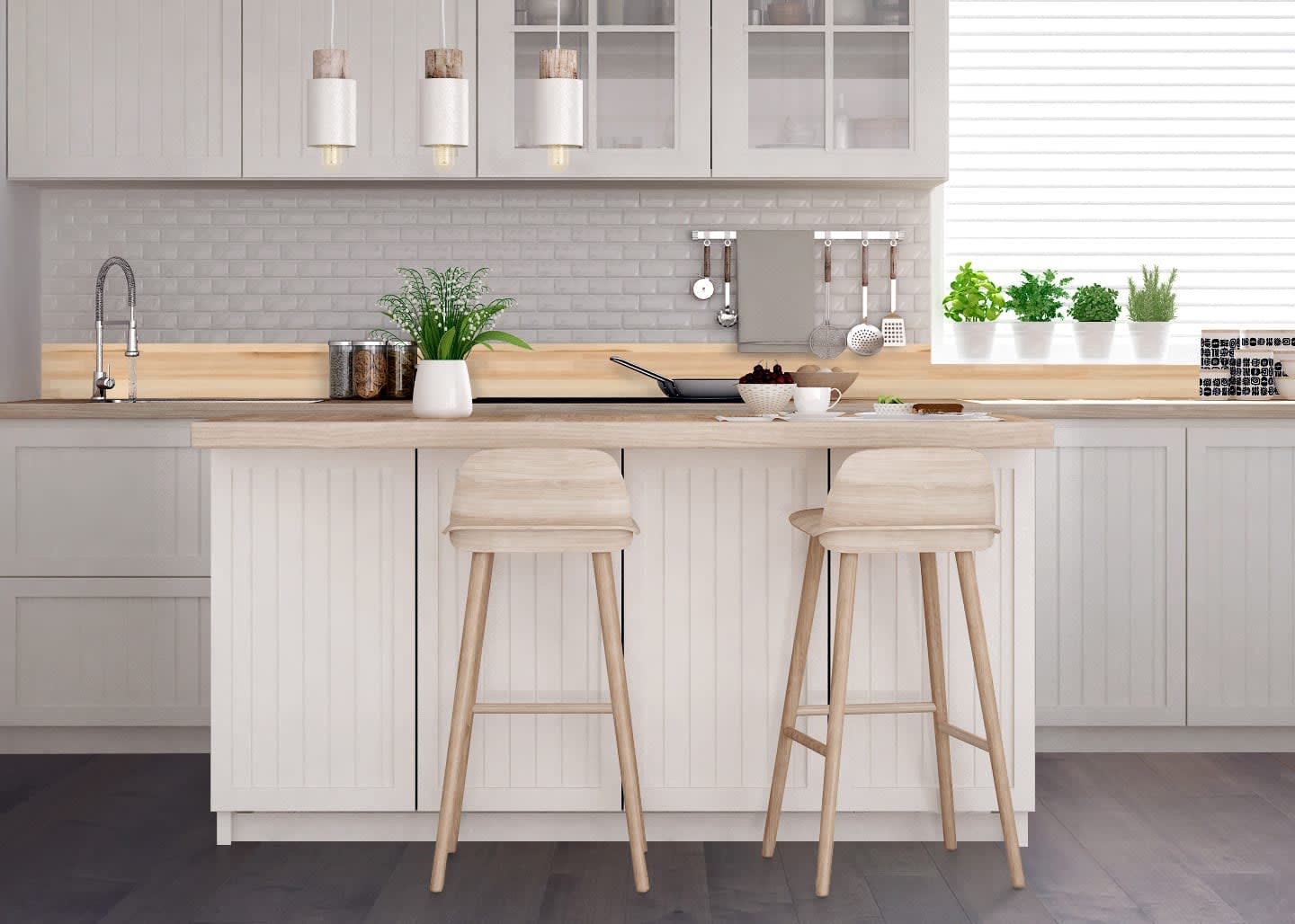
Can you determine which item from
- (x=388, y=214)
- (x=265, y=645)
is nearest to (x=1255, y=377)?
(x=388, y=214)

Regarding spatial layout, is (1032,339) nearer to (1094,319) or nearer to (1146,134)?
(1094,319)

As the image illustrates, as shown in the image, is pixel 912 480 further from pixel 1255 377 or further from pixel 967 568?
pixel 1255 377

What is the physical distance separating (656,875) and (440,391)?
3.75ft

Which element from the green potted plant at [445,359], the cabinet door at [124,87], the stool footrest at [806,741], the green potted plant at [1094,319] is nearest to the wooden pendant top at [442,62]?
the green potted plant at [445,359]

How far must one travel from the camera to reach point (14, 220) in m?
4.47

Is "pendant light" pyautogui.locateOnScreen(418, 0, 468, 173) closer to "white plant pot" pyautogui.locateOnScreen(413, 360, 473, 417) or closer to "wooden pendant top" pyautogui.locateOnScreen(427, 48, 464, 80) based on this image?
"wooden pendant top" pyautogui.locateOnScreen(427, 48, 464, 80)

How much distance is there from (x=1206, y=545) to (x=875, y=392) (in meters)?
1.22

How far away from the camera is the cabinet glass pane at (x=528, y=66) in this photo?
4309mm

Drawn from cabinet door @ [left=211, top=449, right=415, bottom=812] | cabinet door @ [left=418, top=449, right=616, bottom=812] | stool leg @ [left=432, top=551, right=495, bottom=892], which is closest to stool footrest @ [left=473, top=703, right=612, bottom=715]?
stool leg @ [left=432, top=551, right=495, bottom=892]

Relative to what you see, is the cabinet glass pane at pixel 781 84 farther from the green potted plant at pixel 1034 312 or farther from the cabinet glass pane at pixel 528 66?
the green potted plant at pixel 1034 312

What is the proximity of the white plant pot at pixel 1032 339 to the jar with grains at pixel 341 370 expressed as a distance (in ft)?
7.19

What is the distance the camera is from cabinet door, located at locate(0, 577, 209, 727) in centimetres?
393

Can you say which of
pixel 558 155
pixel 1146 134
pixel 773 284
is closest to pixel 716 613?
pixel 558 155

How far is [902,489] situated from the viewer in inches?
106
